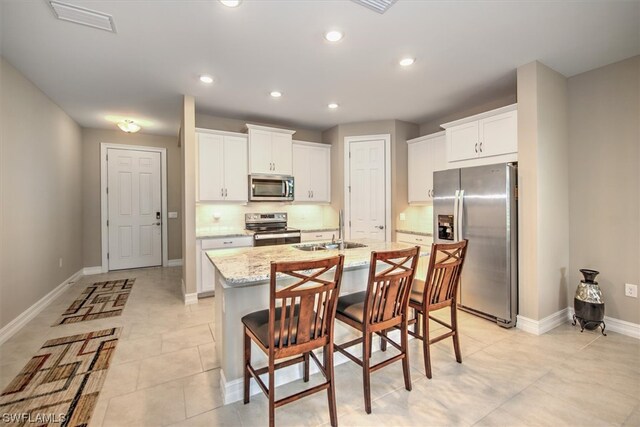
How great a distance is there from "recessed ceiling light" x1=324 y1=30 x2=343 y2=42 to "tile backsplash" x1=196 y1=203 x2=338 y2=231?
296 centimetres

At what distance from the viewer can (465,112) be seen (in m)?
4.30

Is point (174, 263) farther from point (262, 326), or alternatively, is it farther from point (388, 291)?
point (388, 291)

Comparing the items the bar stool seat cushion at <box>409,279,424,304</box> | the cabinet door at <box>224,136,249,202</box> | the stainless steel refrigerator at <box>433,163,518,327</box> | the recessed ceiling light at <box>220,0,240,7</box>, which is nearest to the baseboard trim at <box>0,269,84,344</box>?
the cabinet door at <box>224,136,249,202</box>

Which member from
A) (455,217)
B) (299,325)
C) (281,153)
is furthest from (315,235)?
(299,325)

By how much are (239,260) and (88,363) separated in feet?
5.11

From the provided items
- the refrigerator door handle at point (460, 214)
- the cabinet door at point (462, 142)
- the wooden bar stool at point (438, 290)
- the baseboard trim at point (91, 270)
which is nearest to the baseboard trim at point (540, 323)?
the refrigerator door handle at point (460, 214)

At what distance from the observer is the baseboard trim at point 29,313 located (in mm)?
2729

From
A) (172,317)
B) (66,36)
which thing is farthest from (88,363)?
(66,36)

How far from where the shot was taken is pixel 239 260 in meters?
2.12

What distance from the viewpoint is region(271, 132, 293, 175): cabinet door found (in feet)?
15.2

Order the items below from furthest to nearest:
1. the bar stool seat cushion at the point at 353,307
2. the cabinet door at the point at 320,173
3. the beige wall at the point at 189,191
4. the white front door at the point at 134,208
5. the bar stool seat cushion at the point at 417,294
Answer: the white front door at the point at 134,208
the cabinet door at the point at 320,173
the beige wall at the point at 189,191
the bar stool seat cushion at the point at 417,294
the bar stool seat cushion at the point at 353,307

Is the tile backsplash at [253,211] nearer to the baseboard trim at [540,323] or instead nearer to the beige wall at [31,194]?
the beige wall at [31,194]

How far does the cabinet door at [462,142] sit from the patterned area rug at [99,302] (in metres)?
4.57

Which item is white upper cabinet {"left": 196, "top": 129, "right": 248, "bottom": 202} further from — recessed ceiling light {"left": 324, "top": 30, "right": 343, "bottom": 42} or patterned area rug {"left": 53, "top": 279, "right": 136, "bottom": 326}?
recessed ceiling light {"left": 324, "top": 30, "right": 343, "bottom": 42}
